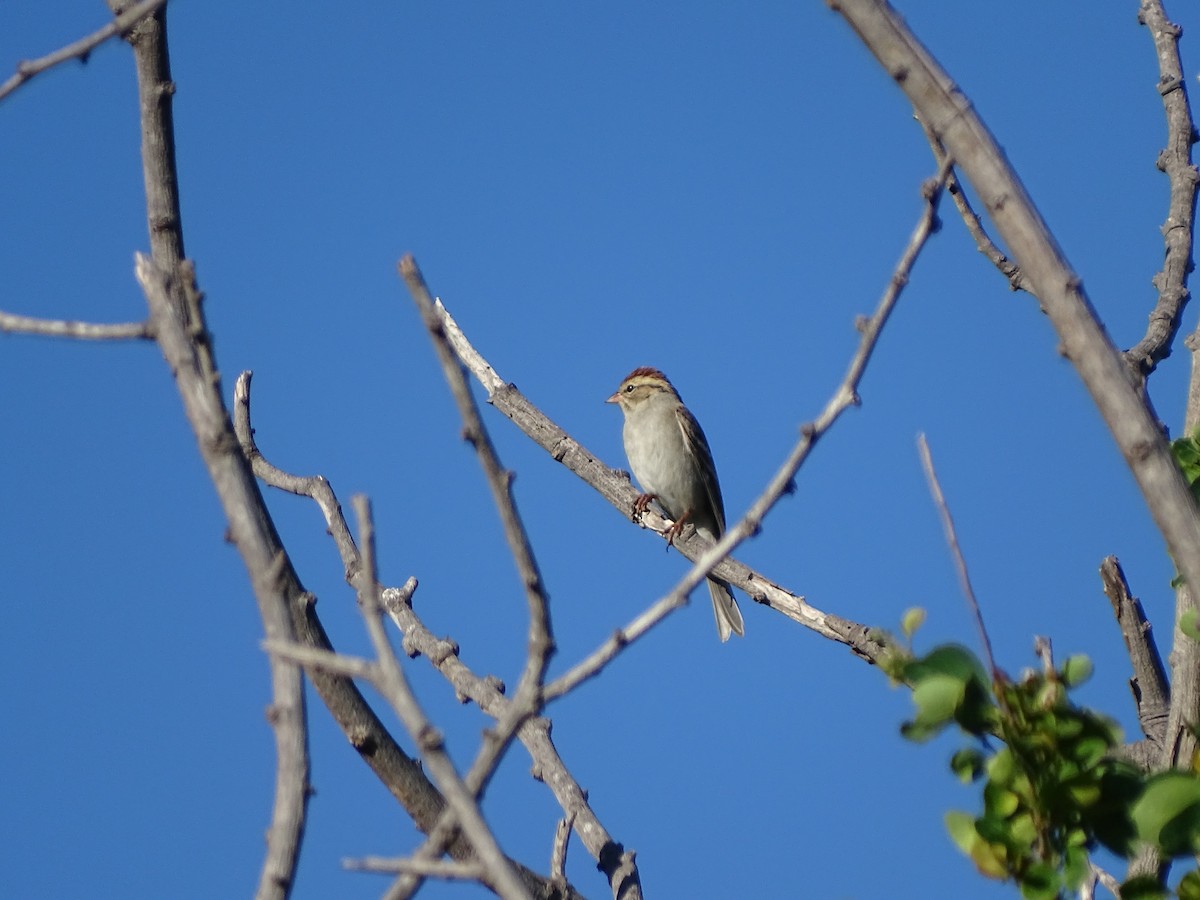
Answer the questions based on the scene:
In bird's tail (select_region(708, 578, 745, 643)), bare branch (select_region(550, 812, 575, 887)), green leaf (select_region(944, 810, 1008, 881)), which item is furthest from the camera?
bird's tail (select_region(708, 578, 745, 643))

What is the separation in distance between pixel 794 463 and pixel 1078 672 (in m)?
0.53

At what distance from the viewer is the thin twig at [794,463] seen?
6.23 feet

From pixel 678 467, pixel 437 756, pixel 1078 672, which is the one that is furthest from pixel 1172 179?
pixel 678 467

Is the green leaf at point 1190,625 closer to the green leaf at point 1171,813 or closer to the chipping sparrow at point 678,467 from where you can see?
the green leaf at point 1171,813

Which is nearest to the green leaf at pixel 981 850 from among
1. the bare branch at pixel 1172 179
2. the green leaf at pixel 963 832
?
the green leaf at pixel 963 832

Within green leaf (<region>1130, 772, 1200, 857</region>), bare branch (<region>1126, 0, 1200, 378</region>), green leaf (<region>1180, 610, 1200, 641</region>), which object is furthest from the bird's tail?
green leaf (<region>1130, 772, 1200, 857</region>)

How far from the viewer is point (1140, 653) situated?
4.25 m

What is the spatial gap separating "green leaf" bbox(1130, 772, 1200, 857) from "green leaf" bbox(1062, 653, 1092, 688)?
200 millimetres

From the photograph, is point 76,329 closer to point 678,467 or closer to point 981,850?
point 981,850

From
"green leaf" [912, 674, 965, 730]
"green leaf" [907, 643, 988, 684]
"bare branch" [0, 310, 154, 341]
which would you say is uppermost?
"bare branch" [0, 310, 154, 341]

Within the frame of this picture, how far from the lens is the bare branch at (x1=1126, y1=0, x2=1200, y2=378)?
15.5 feet

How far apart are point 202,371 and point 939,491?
3.75 ft

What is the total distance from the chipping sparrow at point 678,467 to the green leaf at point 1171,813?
7477 millimetres

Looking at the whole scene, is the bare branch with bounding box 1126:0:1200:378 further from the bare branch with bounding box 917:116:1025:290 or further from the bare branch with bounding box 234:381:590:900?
the bare branch with bounding box 234:381:590:900
